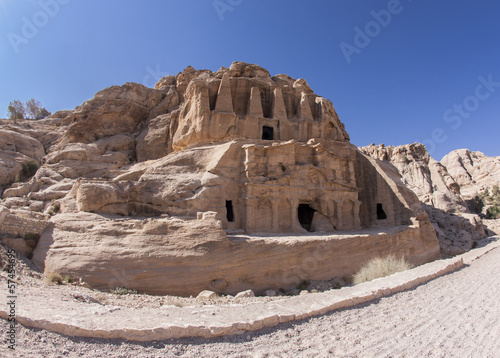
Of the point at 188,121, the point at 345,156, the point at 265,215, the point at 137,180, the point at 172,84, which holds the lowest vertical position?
the point at 265,215

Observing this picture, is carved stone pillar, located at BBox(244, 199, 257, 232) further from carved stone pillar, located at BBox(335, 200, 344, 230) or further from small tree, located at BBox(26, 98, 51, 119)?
small tree, located at BBox(26, 98, 51, 119)

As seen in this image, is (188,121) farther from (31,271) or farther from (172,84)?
(172,84)

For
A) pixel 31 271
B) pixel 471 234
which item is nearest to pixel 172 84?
pixel 31 271

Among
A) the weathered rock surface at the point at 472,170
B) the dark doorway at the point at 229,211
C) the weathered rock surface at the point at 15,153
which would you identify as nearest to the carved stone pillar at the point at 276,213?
the dark doorway at the point at 229,211

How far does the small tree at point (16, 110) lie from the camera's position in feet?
156

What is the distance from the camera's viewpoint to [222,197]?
17875 mm

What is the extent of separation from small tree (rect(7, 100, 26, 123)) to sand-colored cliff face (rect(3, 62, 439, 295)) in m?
23.4

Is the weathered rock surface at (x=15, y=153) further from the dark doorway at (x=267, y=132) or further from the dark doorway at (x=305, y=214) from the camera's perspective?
the dark doorway at (x=305, y=214)

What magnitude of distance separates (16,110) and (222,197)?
51719 millimetres

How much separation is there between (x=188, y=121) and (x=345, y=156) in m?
13.1

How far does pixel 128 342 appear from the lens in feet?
16.0

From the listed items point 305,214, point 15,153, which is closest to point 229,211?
point 305,214

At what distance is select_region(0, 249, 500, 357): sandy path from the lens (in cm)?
468

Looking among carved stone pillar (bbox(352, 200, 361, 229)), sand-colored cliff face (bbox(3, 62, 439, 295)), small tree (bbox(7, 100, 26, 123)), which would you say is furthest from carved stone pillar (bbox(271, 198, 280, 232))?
small tree (bbox(7, 100, 26, 123))
